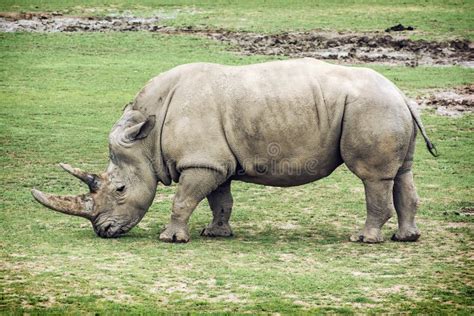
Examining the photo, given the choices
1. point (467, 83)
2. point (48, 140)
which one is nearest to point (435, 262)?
point (48, 140)

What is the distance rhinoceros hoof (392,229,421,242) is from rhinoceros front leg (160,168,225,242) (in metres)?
2.05

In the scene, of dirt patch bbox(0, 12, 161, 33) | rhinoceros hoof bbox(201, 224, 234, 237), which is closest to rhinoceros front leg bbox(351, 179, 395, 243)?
rhinoceros hoof bbox(201, 224, 234, 237)

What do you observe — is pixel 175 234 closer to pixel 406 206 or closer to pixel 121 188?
pixel 121 188

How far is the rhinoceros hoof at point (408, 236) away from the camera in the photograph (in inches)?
494

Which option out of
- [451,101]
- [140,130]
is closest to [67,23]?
[451,101]

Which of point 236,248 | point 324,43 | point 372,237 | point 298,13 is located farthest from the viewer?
point 298,13

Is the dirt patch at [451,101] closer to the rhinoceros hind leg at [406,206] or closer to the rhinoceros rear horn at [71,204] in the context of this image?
the rhinoceros hind leg at [406,206]

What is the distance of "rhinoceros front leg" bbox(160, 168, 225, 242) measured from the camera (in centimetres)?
1230

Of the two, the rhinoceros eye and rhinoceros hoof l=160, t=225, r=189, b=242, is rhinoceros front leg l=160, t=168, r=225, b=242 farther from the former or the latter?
the rhinoceros eye

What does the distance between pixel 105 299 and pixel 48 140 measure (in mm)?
8985

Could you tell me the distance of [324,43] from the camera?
28.0 metres

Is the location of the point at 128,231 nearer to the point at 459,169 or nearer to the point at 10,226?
the point at 10,226

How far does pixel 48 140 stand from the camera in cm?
1875

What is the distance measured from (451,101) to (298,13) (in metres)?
11.0
